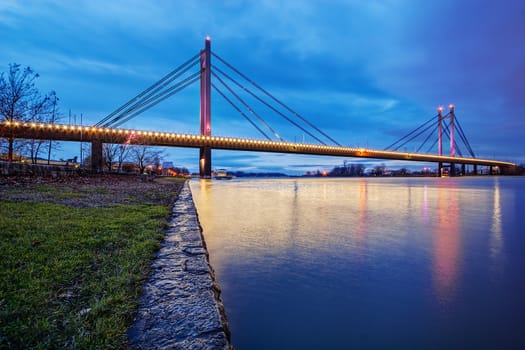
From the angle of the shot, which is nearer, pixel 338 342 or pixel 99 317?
pixel 99 317

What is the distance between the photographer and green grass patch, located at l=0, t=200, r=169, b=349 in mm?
1290

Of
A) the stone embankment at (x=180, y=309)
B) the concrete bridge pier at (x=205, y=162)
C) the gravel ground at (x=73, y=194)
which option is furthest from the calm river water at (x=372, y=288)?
the concrete bridge pier at (x=205, y=162)

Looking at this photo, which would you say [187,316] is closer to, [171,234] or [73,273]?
[73,273]

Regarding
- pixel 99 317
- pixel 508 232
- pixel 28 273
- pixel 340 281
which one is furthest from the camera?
pixel 508 232

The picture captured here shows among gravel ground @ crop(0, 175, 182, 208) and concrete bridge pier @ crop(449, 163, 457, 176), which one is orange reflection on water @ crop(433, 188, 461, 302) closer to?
gravel ground @ crop(0, 175, 182, 208)

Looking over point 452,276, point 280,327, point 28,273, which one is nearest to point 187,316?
point 280,327

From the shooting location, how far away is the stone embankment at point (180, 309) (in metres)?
1.27

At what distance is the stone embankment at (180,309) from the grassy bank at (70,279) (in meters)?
0.08

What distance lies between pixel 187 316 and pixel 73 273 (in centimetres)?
109

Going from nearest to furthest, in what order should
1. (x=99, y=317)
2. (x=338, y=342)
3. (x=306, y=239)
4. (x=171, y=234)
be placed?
(x=99, y=317) → (x=338, y=342) → (x=171, y=234) → (x=306, y=239)

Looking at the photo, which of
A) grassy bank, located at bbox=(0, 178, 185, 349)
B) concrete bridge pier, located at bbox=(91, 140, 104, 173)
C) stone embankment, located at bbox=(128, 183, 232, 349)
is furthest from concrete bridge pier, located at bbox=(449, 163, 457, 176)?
stone embankment, located at bbox=(128, 183, 232, 349)

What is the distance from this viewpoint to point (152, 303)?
163cm

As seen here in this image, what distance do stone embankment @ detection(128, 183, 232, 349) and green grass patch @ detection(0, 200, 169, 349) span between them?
8 centimetres

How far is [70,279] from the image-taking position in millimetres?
1905
